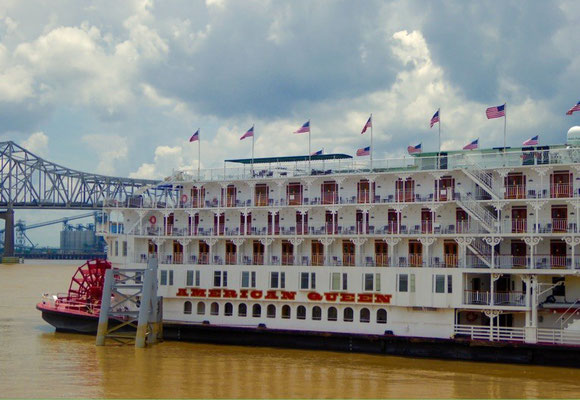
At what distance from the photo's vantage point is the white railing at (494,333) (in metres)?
36.2

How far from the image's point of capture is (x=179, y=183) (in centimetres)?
4619

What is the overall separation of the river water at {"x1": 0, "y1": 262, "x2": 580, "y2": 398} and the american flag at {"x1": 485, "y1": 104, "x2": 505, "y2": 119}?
12140 mm

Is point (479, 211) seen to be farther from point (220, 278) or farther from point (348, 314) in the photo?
point (220, 278)

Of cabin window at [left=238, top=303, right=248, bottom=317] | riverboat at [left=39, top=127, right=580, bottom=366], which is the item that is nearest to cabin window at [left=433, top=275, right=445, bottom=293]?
riverboat at [left=39, top=127, right=580, bottom=366]

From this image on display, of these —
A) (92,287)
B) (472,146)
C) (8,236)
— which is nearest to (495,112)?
(472,146)

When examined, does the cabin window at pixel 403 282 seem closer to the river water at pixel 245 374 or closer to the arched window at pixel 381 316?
the arched window at pixel 381 316

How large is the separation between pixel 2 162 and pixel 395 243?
506 ft

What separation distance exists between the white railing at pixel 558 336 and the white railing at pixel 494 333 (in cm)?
81

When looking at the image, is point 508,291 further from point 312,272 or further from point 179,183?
point 179,183

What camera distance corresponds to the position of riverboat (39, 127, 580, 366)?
3669 centimetres

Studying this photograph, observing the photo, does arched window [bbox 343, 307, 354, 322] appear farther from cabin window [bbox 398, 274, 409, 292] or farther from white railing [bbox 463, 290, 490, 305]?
white railing [bbox 463, 290, 490, 305]

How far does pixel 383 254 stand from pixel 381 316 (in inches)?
127

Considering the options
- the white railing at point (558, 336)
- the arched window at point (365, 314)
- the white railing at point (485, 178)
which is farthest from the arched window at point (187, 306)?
the white railing at point (558, 336)

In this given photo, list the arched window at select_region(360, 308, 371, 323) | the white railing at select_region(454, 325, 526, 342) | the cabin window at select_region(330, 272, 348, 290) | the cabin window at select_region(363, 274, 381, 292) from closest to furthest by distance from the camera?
1. the white railing at select_region(454, 325, 526, 342)
2. the cabin window at select_region(363, 274, 381, 292)
3. the arched window at select_region(360, 308, 371, 323)
4. the cabin window at select_region(330, 272, 348, 290)
